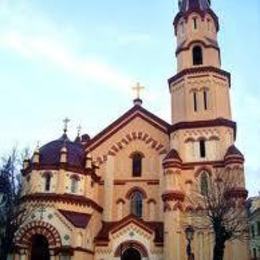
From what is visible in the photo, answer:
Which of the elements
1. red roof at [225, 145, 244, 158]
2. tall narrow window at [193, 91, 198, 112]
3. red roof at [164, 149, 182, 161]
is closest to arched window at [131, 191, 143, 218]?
red roof at [164, 149, 182, 161]

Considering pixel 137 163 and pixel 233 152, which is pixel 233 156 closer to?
pixel 233 152

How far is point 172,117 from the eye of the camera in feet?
151

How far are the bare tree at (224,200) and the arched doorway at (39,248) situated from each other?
40.8 ft

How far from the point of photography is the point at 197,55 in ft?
157

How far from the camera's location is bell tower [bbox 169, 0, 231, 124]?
147 ft

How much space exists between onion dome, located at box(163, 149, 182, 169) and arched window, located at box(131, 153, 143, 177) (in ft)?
14.0

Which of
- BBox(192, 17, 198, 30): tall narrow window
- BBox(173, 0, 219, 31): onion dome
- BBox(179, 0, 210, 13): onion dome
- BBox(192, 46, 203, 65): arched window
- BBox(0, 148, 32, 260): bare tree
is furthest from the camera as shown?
BBox(179, 0, 210, 13): onion dome

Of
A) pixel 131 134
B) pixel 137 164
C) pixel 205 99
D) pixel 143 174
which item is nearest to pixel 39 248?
pixel 143 174

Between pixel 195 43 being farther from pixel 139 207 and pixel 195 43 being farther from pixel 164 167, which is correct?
pixel 139 207

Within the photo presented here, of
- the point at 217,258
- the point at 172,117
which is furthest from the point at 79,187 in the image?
the point at 217,258

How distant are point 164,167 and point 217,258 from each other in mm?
12708

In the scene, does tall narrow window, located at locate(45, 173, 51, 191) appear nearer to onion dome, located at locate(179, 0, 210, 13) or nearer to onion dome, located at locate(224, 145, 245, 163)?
onion dome, located at locate(224, 145, 245, 163)

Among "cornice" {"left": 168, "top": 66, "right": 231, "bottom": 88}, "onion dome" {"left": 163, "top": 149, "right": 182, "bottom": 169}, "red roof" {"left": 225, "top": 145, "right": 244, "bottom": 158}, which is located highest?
"cornice" {"left": 168, "top": 66, "right": 231, "bottom": 88}

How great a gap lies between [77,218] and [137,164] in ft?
28.1
